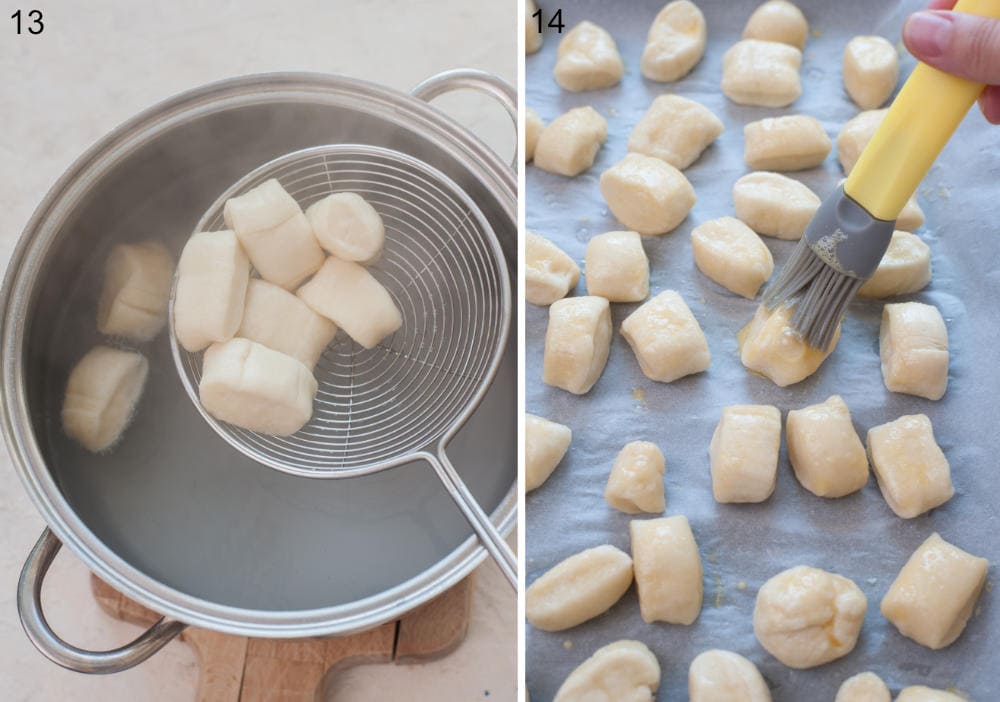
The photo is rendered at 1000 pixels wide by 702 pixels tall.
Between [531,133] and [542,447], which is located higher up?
[531,133]

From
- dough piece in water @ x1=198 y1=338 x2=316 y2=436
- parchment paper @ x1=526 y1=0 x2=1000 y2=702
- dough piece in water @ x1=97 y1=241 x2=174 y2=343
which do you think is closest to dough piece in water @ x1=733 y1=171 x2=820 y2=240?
parchment paper @ x1=526 y1=0 x2=1000 y2=702

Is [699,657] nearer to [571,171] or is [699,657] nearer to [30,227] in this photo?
[571,171]

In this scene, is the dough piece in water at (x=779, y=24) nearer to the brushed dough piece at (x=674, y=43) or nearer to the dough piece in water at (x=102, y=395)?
the brushed dough piece at (x=674, y=43)

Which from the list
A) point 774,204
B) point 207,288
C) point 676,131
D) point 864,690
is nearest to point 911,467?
point 864,690

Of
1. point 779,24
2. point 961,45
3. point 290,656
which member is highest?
point 961,45

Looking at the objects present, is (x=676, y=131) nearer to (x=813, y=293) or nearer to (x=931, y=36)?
(x=813, y=293)

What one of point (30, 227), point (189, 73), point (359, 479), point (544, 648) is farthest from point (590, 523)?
point (189, 73)
